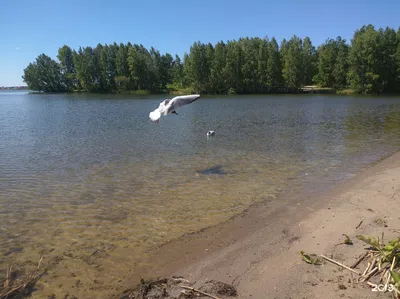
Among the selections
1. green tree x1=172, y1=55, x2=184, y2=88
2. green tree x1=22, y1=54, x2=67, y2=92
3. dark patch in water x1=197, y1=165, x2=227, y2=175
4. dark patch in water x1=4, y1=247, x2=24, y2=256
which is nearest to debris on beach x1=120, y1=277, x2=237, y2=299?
dark patch in water x1=4, y1=247, x2=24, y2=256

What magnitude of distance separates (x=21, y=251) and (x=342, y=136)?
21.6m

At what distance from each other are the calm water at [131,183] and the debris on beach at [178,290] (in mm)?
851

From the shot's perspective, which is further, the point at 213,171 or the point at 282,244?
the point at 213,171

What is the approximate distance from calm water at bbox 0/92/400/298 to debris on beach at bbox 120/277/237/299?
0.85 meters

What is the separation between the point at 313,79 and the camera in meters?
105

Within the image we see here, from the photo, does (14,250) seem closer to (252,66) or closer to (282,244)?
(282,244)

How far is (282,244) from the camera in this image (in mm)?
6961

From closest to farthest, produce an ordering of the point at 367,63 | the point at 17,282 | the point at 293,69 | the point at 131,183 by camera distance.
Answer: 1. the point at 17,282
2. the point at 131,183
3. the point at 367,63
4. the point at 293,69

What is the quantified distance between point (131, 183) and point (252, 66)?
3757 inches

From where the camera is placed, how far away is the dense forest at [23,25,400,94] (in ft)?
275

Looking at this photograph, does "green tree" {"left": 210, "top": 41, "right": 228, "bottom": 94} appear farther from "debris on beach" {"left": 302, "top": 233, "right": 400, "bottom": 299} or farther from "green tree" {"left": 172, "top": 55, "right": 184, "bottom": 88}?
"debris on beach" {"left": 302, "top": 233, "right": 400, "bottom": 299}

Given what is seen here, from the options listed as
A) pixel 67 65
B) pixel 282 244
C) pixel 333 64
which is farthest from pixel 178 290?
pixel 67 65

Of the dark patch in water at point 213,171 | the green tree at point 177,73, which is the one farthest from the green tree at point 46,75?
the dark patch in water at point 213,171

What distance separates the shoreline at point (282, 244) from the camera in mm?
5422
